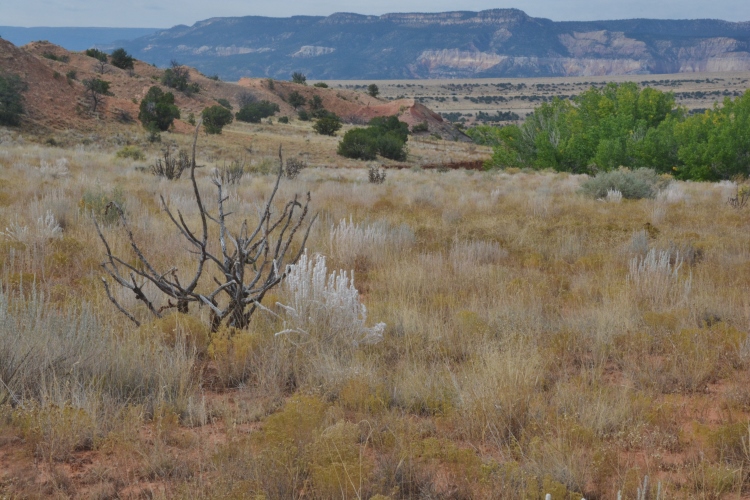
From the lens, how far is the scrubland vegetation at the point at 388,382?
9.25 ft

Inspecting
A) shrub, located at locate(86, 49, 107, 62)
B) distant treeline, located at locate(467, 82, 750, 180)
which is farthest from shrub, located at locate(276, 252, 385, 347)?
shrub, located at locate(86, 49, 107, 62)

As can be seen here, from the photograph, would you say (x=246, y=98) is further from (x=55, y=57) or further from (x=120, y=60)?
(x=55, y=57)

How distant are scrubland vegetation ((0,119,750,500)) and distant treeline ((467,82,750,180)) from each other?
15.4m

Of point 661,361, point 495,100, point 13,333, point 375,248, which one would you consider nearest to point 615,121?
point 375,248

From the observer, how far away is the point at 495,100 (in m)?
131

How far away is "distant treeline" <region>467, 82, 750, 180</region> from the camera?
67.2 feet

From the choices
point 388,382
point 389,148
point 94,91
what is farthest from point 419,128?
point 388,382

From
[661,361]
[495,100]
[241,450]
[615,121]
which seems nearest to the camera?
[241,450]

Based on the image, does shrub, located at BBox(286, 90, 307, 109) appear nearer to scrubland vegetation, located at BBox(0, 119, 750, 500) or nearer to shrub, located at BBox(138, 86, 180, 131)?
shrub, located at BBox(138, 86, 180, 131)

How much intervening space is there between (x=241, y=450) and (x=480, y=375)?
1523 millimetres

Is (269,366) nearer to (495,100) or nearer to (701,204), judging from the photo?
(701,204)

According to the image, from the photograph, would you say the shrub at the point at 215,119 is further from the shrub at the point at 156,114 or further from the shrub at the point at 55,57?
the shrub at the point at 55,57

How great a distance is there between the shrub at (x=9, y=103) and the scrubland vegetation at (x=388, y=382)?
27.2 meters

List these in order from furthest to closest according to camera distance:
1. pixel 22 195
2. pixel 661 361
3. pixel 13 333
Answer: pixel 22 195 < pixel 661 361 < pixel 13 333
